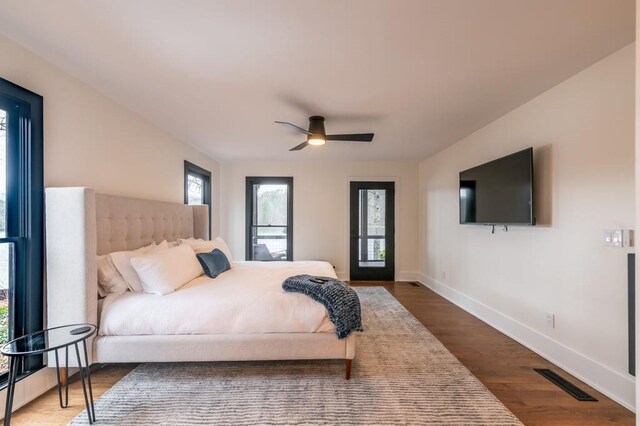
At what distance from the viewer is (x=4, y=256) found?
1.91m

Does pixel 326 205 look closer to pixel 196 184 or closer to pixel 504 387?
pixel 196 184

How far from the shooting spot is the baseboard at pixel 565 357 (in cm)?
201

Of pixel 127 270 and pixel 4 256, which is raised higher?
pixel 4 256

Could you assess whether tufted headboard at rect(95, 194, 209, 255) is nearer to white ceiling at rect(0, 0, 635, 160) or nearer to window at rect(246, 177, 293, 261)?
white ceiling at rect(0, 0, 635, 160)

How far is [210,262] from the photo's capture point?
10.1ft

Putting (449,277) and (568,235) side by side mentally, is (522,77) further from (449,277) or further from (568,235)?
(449,277)

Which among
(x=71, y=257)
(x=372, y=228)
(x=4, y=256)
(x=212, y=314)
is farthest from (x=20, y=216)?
(x=372, y=228)

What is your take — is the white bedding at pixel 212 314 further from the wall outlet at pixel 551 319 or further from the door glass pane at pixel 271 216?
the door glass pane at pixel 271 216

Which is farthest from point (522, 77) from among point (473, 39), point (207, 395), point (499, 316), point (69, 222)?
point (69, 222)

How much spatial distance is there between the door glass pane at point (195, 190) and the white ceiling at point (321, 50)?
1.49m

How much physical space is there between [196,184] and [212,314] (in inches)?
126

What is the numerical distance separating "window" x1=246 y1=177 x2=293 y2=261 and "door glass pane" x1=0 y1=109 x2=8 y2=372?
398 centimetres

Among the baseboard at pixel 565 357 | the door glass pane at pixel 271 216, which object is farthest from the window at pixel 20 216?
the baseboard at pixel 565 357

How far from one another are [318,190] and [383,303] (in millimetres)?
2634
